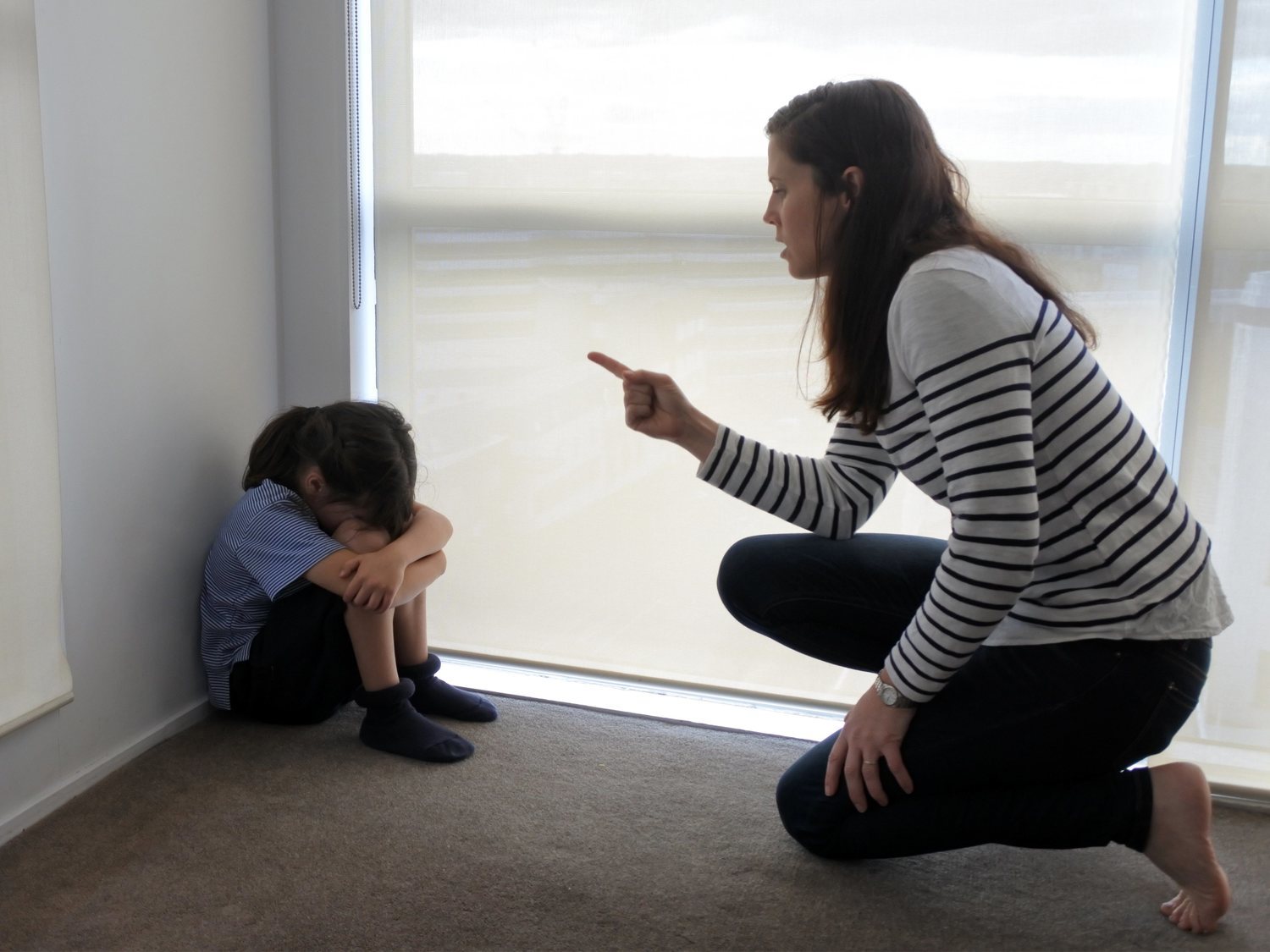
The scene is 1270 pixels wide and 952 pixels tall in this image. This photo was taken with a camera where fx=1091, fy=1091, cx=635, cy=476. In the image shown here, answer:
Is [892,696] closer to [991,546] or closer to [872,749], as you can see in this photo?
[872,749]

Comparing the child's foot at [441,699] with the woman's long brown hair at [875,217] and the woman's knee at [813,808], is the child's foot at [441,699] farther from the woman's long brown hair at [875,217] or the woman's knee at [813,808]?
the woman's long brown hair at [875,217]

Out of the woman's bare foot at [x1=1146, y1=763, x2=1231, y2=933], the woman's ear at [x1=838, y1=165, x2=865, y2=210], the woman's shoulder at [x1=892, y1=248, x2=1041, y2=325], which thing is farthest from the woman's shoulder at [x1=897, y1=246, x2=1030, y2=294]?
the woman's bare foot at [x1=1146, y1=763, x2=1231, y2=933]

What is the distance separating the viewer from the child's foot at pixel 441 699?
1881 mm

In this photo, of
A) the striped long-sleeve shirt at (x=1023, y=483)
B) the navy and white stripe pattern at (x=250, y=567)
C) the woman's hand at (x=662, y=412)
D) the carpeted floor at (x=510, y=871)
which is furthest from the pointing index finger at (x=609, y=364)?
the carpeted floor at (x=510, y=871)

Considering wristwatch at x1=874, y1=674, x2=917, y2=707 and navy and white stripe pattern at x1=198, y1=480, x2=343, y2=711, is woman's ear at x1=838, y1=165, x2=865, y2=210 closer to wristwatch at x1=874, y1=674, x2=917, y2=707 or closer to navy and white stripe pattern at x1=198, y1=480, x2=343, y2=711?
→ wristwatch at x1=874, y1=674, x2=917, y2=707

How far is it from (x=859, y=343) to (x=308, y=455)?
3.11 feet

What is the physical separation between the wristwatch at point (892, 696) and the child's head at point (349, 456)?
87cm

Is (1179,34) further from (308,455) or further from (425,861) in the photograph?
(425,861)

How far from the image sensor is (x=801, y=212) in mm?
1315

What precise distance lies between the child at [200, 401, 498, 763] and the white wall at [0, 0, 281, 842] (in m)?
0.10

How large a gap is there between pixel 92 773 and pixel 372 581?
0.48m

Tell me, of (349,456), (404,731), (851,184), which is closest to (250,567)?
(349,456)

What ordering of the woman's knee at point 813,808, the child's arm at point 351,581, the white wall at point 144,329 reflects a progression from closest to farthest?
the woman's knee at point 813,808
the white wall at point 144,329
the child's arm at point 351,581

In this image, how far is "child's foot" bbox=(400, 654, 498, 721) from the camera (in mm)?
1881
